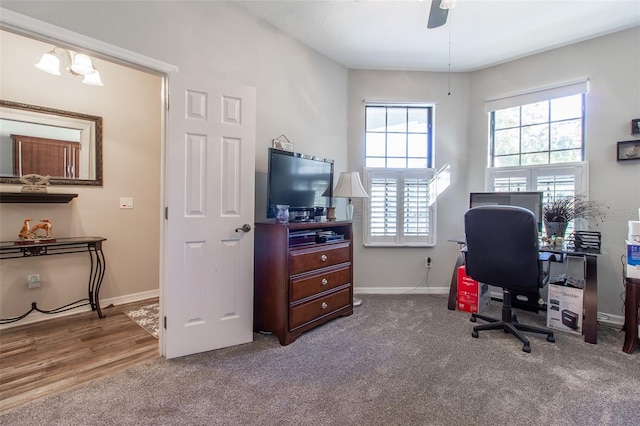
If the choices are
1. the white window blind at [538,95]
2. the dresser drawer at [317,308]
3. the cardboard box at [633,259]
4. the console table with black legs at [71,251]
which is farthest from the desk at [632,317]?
the console table with black legs at [71,251]

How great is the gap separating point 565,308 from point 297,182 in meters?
2.65

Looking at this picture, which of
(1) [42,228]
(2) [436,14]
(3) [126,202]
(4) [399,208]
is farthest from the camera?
(4) [399,208]

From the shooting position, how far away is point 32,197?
2721mm

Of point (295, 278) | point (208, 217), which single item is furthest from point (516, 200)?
point (208, 217)

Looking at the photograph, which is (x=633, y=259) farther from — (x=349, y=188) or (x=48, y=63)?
(x=48, y=63)

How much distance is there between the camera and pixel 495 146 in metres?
3.72

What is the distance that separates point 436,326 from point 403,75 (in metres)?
2.95

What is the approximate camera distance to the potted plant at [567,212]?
2.92m

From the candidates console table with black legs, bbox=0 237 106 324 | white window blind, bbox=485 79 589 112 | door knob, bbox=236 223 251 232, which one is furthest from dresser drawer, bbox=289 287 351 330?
white window blind, bbox=485 79 589 112

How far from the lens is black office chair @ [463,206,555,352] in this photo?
2.28 metres

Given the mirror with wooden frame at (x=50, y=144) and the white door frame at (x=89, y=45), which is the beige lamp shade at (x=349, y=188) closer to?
the white door frame at (x=89, y=45)

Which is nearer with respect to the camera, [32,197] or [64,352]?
[64,352]

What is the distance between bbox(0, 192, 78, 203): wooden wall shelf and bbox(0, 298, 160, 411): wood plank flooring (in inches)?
44.6

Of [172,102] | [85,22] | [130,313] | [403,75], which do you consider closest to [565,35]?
[403,75]
